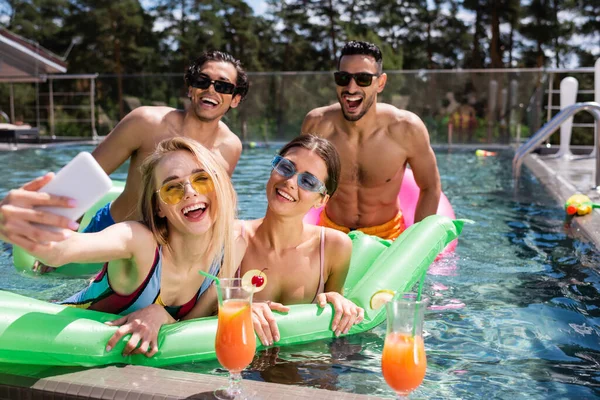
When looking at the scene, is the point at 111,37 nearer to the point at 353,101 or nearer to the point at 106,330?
the point at 353,101

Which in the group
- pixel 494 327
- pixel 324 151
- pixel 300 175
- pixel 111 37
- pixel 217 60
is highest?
pixel 111 37

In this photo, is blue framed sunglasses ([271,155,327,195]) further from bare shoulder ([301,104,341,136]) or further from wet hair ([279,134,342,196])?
bare shoulder ([301,104,341,136])

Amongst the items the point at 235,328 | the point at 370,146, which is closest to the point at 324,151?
the point at 235,328

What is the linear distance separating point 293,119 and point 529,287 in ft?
42.5

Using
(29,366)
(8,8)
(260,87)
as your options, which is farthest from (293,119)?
(8,8)

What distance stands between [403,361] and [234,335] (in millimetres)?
523

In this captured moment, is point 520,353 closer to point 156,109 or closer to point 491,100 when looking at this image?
point 156,109

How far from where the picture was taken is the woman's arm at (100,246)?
6.82 ft

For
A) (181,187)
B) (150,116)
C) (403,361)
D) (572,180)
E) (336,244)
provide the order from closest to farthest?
(403,361)
(181,187)
(336,244)
(150,116)
(572,180)

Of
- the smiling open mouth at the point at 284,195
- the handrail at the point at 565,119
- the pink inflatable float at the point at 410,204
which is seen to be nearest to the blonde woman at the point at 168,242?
the smiling open mouth at the point at 284,195

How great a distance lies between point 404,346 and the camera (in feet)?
6.73

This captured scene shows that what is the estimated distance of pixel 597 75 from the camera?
952 centimetres

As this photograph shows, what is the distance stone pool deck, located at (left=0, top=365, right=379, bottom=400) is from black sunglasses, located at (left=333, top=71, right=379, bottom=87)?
2687 mm

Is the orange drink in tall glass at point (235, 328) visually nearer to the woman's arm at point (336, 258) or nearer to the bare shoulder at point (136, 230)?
the bare shoulder at point (136, 230)
